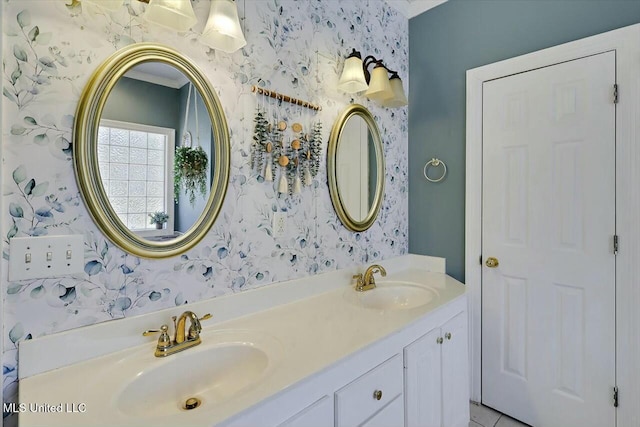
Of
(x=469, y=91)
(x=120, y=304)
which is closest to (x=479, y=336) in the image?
(x=469, y=91)

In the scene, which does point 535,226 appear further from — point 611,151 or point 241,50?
point 241,50

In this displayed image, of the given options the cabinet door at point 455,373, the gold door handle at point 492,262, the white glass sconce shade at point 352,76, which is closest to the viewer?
the cabinet door at point 455,373

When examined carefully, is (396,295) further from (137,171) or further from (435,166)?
(137,171)

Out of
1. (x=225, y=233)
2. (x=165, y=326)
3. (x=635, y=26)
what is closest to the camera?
(x=165, y=326)

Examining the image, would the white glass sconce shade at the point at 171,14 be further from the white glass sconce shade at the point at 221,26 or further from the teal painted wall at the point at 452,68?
the teal painted wall at the point at 452,68

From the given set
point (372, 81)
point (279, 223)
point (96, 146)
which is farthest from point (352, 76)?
point (96, 146)

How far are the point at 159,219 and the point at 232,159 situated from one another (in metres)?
0.37

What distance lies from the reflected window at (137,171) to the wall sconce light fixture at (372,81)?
0.98 meters

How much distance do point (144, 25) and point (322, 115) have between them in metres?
0.89

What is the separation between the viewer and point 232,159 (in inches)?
54.6

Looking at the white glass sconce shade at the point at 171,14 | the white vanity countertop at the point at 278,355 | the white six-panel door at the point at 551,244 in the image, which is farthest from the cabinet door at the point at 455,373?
the white glass sconce shade at the point at 171,14

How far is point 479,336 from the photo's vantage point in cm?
204

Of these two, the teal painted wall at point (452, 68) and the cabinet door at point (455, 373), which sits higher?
the teal painted wall at point (452, 68)

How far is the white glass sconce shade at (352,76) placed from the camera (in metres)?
1.77
